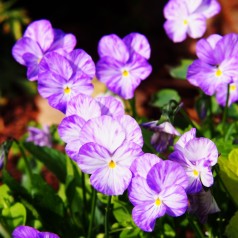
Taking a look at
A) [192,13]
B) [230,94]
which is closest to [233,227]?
[230,94]

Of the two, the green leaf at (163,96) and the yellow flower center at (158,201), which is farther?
the green leaf at (163,96)

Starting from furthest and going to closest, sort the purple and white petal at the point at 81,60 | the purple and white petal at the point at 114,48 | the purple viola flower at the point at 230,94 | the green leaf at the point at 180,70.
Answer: the green leaf at the point at 180,70, the purple viola flower at the point at 230,94, the purple and white petal at the point at 114,48, the purple and white petal at the point at 81,60

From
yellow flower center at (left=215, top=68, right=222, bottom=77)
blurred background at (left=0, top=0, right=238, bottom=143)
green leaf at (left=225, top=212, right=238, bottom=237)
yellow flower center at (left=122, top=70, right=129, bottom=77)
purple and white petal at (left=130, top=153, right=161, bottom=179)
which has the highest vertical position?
yellow flower center at (left=122, top=70, right=129, bottom=77)

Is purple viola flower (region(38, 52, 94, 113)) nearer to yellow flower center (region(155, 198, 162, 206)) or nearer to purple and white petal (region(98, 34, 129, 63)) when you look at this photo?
purple and white petal (region(98, 34, 129, 63))

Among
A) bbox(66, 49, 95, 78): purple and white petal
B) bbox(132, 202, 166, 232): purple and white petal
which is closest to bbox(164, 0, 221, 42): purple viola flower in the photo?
bbox(66, 49, 95, 78): purple and white petal

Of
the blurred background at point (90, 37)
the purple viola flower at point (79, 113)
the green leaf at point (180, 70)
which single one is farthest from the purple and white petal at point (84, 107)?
the blurred background at point (90, 37)

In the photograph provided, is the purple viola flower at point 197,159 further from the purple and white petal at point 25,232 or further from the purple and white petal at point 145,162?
the purple and white petal at point 25,232
